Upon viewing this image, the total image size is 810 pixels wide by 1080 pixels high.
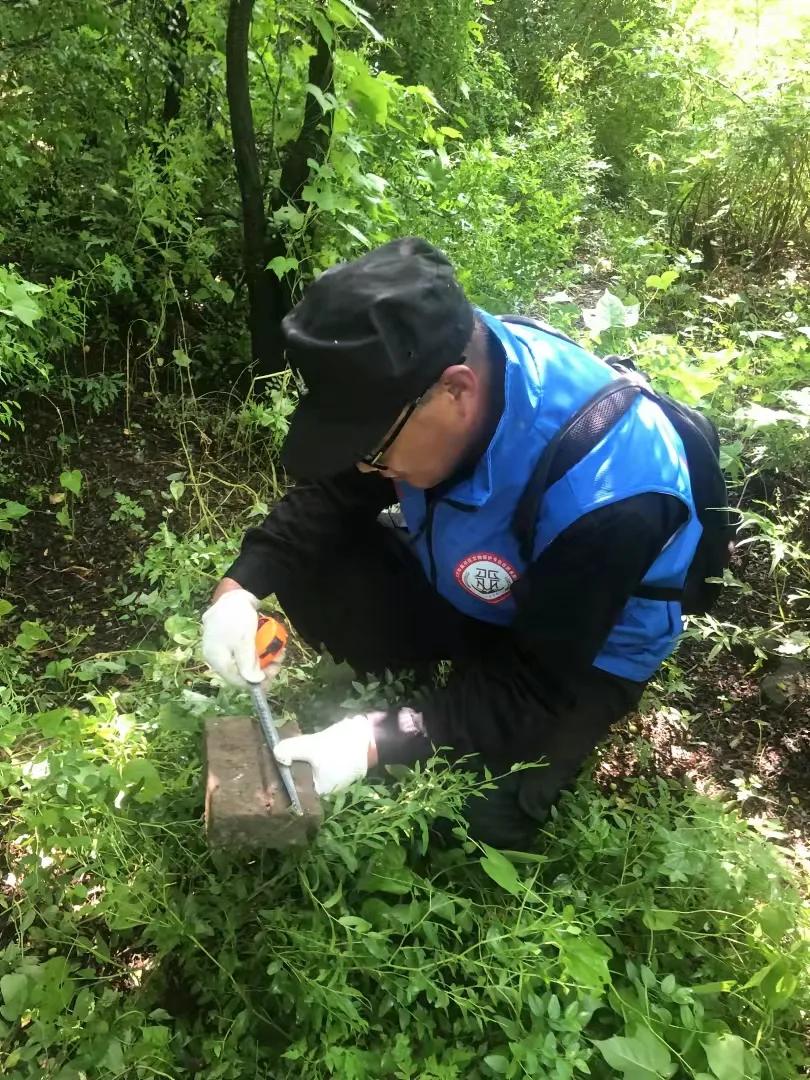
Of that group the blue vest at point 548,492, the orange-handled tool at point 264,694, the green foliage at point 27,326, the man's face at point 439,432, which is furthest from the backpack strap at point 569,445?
the green foliage at point 27,326

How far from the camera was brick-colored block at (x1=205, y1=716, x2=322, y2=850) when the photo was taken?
1322mm

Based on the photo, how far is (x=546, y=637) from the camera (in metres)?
1.59

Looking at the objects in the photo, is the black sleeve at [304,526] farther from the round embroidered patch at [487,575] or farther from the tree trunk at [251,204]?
the tree trunk at [251,204]

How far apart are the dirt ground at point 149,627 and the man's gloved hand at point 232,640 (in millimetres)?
735

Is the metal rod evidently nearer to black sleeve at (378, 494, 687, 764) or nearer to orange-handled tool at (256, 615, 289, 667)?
orange-handled tool at (256, 615, 289, 667)

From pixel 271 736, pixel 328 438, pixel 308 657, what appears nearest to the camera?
pixel 328 438

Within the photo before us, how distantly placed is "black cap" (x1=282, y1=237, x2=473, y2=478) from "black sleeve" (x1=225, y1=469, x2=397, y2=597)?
0.52m

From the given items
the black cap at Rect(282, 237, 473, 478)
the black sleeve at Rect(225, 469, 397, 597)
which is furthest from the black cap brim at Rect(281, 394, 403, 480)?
the black sleeve at Rect(225, 469, 397, 597)

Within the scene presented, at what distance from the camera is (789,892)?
5.45 feet

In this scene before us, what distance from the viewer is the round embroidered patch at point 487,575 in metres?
1.65

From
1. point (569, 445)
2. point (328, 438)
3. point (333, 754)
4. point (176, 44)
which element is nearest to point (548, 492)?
point (569, 445)

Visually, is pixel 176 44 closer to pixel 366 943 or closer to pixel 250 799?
pixel 250 799

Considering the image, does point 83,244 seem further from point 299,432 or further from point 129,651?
point 299,432

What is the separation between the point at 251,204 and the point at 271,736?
198 cm
